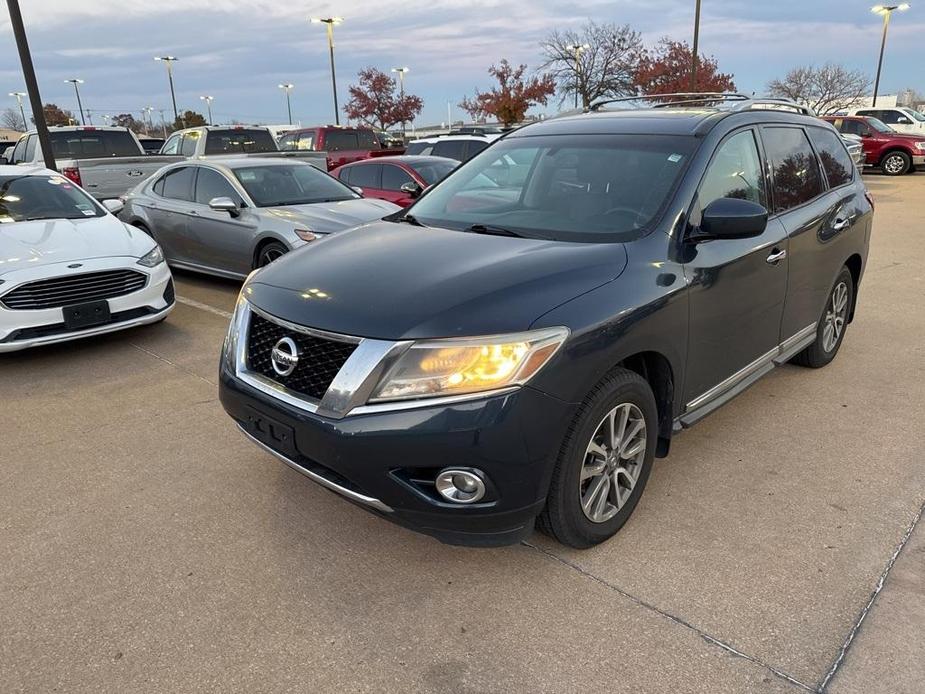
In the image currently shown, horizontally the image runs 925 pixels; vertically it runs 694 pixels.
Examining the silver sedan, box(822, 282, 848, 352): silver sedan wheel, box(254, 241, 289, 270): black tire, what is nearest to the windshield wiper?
box(822, 282, 848, 352): silver sedan wheel

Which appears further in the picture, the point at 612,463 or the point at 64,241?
the point at 64,241

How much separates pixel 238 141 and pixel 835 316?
12.0 metres

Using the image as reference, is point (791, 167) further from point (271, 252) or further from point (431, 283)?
point (271, 252)

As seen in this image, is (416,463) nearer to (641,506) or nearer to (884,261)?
(641,506)

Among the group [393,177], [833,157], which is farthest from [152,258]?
[833,157]

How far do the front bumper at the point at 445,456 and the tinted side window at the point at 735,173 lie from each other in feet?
4.92

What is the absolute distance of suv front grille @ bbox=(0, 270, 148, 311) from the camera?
198 inches

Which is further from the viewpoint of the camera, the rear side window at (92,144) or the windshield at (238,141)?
the windshield at (238,141)

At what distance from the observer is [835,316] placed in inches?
194

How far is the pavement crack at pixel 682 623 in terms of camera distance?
7.27 feet

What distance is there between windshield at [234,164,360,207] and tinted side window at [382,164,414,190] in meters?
1.96

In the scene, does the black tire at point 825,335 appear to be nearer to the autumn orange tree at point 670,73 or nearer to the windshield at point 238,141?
the windshield at point 238,141

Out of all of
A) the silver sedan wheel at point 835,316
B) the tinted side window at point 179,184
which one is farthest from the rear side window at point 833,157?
the tinted side window at point 179,184

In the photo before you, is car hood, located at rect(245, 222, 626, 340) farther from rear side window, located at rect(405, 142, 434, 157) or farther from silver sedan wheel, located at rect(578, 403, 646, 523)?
rear side window, located at rect(405, 142, 434, 157)
